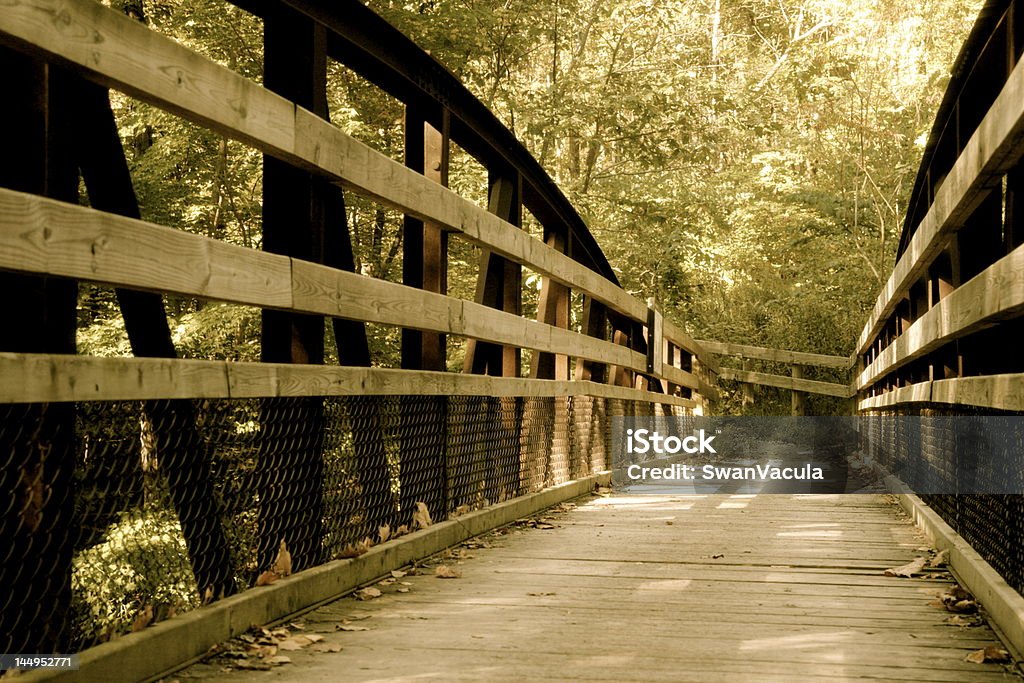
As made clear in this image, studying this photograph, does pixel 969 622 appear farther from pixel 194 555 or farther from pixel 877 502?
pixel 877 502

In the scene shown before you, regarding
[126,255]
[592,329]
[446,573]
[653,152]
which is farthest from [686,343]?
[126,255]

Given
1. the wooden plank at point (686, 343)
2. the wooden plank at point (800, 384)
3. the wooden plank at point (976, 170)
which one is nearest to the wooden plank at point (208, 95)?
the wooden plank at point (976, 170)

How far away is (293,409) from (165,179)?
8311 mm

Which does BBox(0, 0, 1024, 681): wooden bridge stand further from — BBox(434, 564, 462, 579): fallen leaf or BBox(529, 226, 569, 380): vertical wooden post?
BBox(529, 226, 569, 380): vertical wooden post

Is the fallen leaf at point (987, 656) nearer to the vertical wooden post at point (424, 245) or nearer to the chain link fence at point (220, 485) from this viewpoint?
the chain link fence at point (220, 485)

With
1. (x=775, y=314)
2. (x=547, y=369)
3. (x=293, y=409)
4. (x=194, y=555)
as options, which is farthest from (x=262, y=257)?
(x=775, y=314)

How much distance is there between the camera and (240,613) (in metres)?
3.26

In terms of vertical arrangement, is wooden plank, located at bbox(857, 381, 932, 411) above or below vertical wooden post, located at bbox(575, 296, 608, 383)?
below

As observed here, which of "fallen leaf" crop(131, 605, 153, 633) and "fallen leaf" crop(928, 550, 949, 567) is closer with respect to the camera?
"fallen leaf" crop(131, 605, 153, 633)

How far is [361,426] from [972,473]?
8.08ft

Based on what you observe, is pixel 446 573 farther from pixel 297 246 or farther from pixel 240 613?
pixel 297 246

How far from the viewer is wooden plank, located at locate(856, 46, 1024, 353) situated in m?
2.99

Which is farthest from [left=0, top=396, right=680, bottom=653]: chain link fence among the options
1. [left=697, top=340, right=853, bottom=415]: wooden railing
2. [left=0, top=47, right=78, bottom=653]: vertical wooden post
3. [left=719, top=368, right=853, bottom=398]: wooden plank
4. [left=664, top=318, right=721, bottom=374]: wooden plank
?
[left=719, top=368, right=853, bottom=398]: wooden plank

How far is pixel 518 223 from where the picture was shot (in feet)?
22.0
